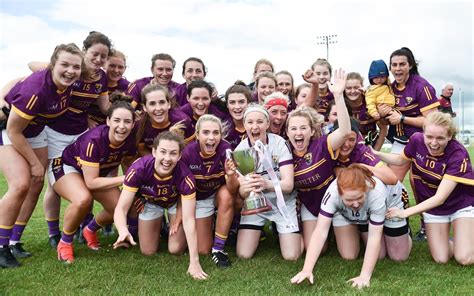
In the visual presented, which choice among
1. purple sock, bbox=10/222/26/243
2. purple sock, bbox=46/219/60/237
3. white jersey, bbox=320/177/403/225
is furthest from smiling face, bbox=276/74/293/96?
purple sock, bbox=10/222/26/243

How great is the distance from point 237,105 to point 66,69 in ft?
5.84

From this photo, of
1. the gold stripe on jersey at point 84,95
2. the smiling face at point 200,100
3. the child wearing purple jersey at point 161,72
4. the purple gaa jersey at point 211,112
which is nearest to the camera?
the gold stripe on jersey at point 84,95

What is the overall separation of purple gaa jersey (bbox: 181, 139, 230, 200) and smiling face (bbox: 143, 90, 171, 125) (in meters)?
0.45

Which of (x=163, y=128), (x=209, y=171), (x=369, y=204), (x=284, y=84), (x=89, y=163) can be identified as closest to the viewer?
(x=369, y=204)

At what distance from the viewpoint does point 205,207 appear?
5.00 metres

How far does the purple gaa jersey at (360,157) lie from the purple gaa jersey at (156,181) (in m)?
1.51

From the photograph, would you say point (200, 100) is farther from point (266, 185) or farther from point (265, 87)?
point (266, 185)

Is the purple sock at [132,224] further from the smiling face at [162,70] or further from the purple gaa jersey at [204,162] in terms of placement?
the smiling face at [162,70]

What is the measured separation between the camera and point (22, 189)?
444 centimetres

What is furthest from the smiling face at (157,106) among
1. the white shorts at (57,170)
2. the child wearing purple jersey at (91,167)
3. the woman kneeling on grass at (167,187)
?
the white shorts at (57,170)

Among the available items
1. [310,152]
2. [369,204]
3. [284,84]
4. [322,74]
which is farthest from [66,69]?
[322,74]

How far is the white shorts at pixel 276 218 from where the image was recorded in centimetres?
482

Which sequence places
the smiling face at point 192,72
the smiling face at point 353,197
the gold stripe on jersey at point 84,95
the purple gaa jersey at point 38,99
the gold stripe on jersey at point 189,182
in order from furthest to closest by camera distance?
the smiling face at point 192,72
the gold stripe on jersey at point 84,95
the gold stripe on jersey at point 189,182
the purple gaa jersey at point 38,99
the smiling face at point 353,197

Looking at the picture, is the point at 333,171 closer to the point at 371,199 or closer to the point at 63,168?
the point at 371,199
